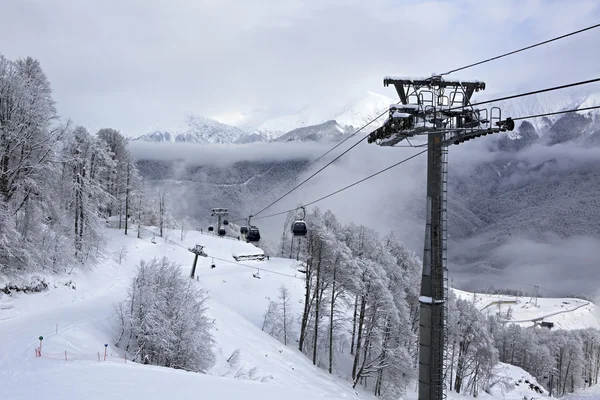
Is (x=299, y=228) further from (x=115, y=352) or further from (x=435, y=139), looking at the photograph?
(x=435, y=139)

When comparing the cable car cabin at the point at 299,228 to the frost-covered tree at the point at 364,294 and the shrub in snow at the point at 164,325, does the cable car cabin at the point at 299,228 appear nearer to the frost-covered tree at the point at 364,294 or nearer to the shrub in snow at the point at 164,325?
the shrub in snow at the point at 164,325

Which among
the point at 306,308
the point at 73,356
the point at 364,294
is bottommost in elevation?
the point at 306,308

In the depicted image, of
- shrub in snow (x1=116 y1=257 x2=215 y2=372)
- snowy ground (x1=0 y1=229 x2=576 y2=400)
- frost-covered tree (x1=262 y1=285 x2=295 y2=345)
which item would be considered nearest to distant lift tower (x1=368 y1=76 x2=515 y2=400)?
snowy ground (x1=0 y1=229 x2=576 y2=400)

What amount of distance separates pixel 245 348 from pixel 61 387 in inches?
661

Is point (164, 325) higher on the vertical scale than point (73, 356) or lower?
higher

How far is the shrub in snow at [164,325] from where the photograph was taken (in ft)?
68.3

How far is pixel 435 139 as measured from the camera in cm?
1184

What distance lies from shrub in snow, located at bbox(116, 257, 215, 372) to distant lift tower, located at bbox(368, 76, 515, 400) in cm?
1282

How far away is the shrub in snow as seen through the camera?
20812 mm

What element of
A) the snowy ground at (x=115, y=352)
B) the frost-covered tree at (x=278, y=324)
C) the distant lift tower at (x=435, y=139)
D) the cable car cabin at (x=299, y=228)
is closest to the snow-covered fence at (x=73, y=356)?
the snowy ground at (x=115, y=352)

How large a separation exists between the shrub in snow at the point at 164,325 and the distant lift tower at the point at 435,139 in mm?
12824

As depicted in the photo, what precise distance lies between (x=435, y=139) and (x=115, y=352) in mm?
17201

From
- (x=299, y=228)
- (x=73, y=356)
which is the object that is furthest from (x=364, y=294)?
(x=73, y=356)

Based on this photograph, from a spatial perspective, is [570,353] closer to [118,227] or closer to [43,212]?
[118,227]
